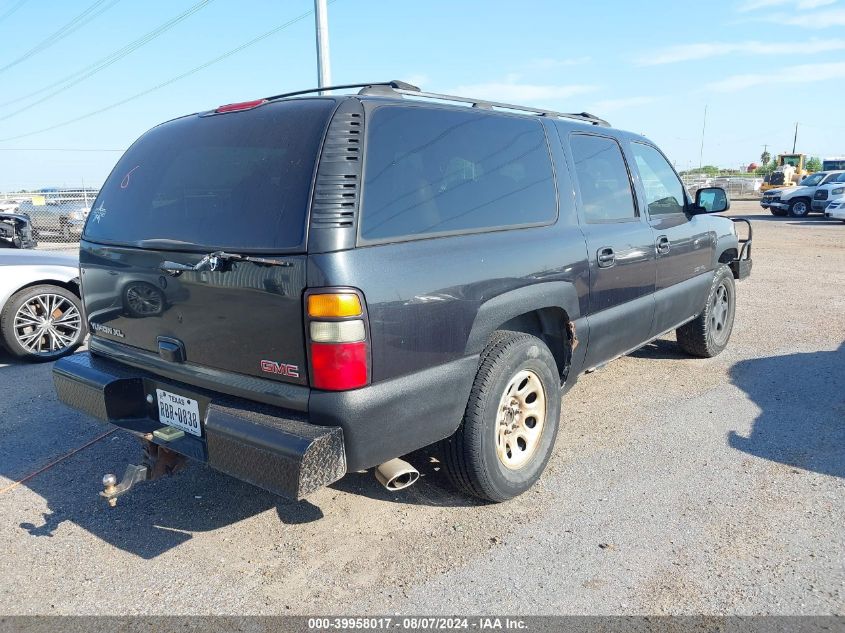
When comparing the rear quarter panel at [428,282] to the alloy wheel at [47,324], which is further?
the alloy wheel at [47,324]

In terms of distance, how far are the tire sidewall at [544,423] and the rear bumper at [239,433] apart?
0.87 m

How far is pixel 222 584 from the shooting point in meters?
2.79

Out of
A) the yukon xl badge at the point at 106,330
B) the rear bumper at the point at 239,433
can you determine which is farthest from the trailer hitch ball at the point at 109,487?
the yukon xl badge at the point at 106,330

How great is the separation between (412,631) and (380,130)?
201 centimetres

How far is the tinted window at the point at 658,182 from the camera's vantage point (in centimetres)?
481

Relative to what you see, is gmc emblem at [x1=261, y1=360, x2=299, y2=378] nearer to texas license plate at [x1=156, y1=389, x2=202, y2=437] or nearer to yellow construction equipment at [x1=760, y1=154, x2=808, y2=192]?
texas license plate at [x1=156, y1=389, x2=202, y2=437]

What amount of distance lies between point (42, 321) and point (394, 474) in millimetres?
4675

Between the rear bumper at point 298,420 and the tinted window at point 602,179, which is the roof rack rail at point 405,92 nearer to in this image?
the tinted window at point 602,179

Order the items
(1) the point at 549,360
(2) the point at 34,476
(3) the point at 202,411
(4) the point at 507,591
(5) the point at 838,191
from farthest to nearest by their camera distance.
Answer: (5) the point at 838,191
(2) the point at 34,476
(1) the point at 549,360
(3) the point at 202,411
(4) the point at 507,591

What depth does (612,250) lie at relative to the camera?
161 inches

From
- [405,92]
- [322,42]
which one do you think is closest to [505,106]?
[405,92]

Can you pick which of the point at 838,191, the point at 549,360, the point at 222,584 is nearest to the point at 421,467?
the point at 549,360

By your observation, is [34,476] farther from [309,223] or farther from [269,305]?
[309,223]

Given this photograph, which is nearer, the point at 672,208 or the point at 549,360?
the point at 549,360
